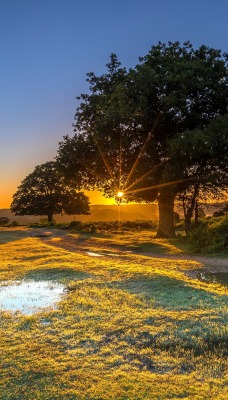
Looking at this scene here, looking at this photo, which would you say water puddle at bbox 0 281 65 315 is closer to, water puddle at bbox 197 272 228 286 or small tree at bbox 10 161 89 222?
water puddle at bbox 197 272 228 286

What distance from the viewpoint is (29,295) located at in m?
10.9

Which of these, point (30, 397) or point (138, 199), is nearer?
point (30, 397)

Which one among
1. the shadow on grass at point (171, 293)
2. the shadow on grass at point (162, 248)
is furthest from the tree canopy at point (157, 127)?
the shadow on grass at point (171, 293)

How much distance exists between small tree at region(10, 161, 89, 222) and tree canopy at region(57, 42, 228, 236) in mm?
32697

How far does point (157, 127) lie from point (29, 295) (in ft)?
73.8

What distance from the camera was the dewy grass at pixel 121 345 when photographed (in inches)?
201

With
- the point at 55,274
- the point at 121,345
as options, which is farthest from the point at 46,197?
the point at 121,345


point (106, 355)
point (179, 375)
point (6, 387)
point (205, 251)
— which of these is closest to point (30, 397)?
point (6, 387)

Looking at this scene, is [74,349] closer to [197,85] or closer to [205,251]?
[205,251]

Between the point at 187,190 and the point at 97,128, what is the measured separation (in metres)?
10.9

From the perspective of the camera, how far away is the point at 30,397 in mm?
4887

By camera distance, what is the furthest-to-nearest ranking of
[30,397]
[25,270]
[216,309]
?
[25,270], [216,309], [30,397]

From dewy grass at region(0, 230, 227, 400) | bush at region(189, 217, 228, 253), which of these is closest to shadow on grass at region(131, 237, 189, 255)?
bush at region(189, 217, 228, 253)

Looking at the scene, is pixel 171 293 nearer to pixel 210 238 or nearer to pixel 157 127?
pixel 210 238
